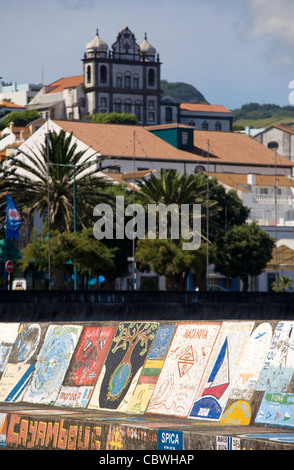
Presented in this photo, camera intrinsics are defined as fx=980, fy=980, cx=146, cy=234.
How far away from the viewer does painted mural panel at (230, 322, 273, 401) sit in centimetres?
1686

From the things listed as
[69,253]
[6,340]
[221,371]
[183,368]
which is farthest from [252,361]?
[69,253]

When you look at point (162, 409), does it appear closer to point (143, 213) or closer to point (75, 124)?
point (143, 213)

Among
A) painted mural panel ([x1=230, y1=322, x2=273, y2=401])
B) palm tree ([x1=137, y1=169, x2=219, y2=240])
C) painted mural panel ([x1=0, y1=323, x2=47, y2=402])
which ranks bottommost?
painted mural panel ([x1=0, y1=323, x2=47, y2=402])

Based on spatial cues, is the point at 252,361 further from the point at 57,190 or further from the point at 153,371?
the point at 57,190

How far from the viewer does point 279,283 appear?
90875mm

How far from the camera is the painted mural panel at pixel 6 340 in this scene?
906 inches

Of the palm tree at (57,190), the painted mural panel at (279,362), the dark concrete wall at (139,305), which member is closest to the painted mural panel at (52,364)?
the painted mural panel at (279,362)

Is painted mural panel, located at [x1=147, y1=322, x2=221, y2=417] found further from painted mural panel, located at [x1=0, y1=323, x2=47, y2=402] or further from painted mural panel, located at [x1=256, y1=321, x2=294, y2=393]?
painted mural panel, located at [x1=0, y1=323, x2=47, y2=402]

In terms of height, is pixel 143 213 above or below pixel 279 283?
above

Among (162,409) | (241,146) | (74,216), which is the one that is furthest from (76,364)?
(241,146)

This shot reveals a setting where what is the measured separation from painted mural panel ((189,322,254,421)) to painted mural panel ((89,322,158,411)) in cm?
189

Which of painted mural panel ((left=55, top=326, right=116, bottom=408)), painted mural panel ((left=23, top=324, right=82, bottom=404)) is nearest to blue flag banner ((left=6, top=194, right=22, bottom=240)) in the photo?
painted mural panel ((left=23, top=324, right=82, bottom=404))

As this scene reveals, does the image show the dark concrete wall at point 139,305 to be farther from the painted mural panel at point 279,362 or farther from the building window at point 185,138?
the building window at point 185,138
